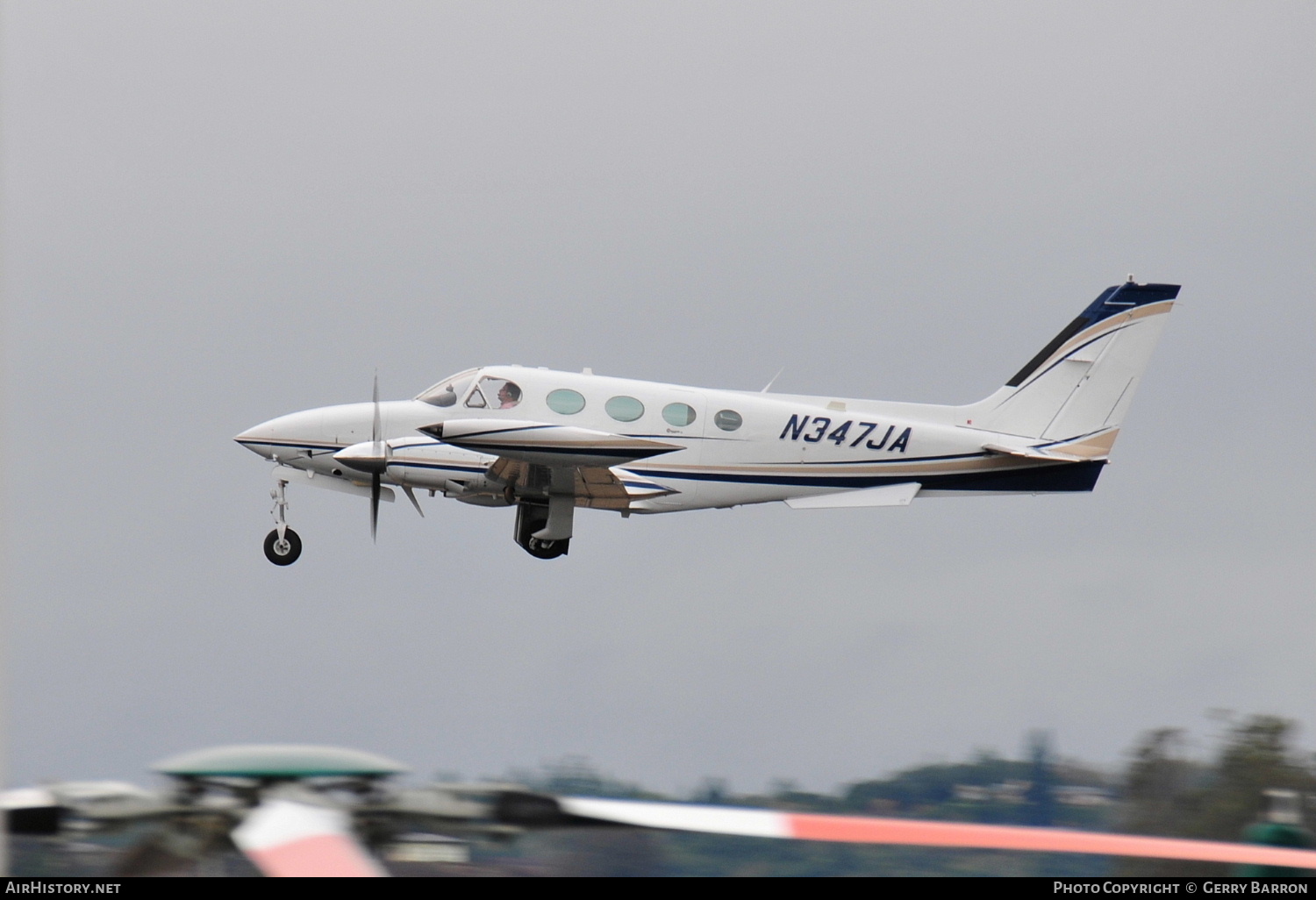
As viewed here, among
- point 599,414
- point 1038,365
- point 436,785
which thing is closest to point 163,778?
point 436,785

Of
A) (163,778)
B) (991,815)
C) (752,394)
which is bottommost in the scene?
(163,778)

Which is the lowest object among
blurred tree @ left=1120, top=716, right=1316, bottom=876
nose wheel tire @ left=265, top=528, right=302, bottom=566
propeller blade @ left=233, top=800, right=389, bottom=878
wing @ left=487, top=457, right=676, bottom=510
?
propeller blade @ left=233, top=800, right=389, bottom=878

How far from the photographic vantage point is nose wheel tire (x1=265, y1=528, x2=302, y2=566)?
2162cm

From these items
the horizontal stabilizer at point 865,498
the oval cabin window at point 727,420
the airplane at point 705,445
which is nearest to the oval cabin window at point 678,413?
the airplane at point 705,445

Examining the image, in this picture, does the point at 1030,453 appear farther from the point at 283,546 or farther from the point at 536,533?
the point at 283,546

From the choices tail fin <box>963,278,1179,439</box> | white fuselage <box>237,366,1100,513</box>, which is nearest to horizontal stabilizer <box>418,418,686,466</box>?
white fuselage <box>237,366,1100,513</box>

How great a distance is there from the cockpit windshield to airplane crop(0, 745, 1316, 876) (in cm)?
1352

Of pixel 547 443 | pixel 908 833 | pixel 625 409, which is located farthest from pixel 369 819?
pixel 625 409

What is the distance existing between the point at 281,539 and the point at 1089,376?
13104 mm

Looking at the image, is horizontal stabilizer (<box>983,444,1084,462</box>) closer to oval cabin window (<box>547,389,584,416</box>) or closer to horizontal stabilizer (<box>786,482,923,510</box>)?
horizontal stabilizer (<box>786,482,923,510</box>)

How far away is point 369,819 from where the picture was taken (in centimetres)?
738
